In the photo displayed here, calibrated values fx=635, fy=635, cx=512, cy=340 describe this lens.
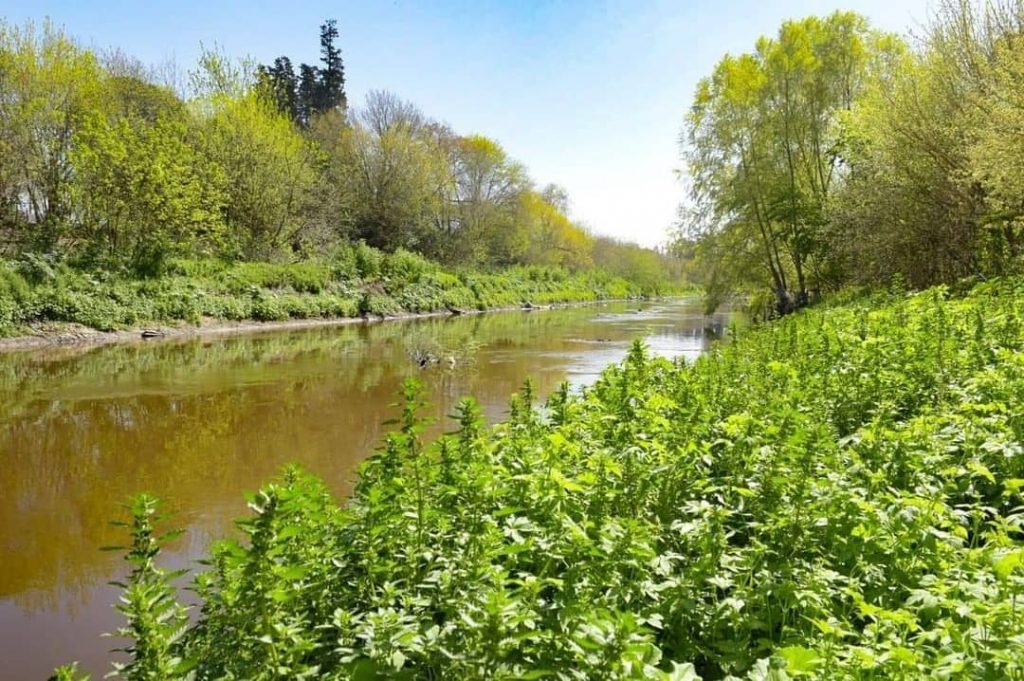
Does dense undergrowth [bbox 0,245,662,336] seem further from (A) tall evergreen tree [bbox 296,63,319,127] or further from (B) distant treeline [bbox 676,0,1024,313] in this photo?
(A) tall evergreen tree [bbox 296,63,319,127]

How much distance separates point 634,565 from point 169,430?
29.4 feet

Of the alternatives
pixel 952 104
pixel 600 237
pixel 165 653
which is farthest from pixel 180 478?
pixel 600 237

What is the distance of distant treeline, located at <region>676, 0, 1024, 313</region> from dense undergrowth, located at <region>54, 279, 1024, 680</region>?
964 centimetres

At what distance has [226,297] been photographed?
24531 mm

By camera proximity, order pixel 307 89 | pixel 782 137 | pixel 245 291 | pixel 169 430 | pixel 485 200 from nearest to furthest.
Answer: pixel 169 430
pixel 782 137
pixel 245 291
pixel 485 200
pixel 307 89

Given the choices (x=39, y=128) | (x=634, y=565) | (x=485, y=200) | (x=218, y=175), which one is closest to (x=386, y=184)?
(x=485, y=200)

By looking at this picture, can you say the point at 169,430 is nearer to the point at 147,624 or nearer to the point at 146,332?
the point at 147,624

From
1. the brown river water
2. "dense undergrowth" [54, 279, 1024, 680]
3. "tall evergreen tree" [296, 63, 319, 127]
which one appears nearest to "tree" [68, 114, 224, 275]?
the brown river water

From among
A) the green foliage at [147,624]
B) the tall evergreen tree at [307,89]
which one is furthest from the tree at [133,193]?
the tall evergreen tree at [307,89]

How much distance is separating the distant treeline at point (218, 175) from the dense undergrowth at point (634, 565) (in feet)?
75.0

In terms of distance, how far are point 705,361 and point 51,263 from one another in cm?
2064

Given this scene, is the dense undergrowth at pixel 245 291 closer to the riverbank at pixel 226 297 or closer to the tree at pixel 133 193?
the riverbank at pixel 226 297

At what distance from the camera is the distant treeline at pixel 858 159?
42.3ft

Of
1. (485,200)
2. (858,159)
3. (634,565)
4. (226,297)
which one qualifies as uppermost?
(485,200)
